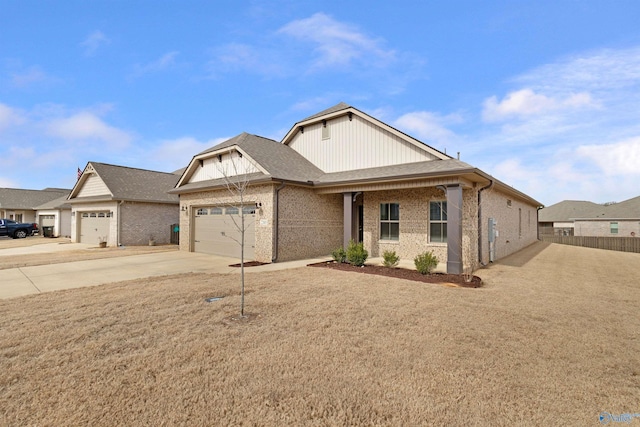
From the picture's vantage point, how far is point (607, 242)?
23750mm

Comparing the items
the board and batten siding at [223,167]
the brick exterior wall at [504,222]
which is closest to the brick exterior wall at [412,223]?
the brick exterior wall at [504,222]

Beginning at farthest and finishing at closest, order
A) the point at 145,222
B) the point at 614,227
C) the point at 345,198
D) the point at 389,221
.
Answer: the point at 614,227 → the point at 145,222 → the point at 389,221 → the point at 345,198

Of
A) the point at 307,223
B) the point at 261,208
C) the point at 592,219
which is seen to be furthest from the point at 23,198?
the point at 592,219

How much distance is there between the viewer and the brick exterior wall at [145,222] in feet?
61.5

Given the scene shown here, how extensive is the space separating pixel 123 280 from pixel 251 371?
23.0 feet

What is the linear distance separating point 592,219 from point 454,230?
37.3 metres

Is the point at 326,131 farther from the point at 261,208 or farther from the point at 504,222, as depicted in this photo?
the point at 504,222

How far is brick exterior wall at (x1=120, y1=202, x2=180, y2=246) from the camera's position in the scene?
1873 cm

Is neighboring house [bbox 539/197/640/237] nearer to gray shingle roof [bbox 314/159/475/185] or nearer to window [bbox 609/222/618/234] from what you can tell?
window [bbox 609/222/618/234]

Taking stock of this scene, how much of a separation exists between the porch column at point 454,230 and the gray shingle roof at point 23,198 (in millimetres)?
40269

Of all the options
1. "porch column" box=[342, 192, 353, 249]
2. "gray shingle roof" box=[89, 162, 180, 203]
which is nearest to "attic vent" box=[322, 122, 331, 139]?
"porch column" box=[342, 192, 353, 249]

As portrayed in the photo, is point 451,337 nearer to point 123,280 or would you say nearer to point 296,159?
point 123,280

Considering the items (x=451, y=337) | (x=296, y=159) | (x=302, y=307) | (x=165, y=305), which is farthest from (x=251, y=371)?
(x=296, y=159)

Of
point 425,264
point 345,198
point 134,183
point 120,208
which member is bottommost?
point 425,264
